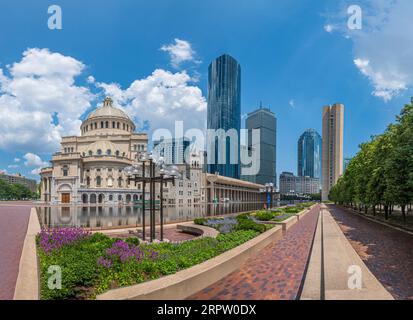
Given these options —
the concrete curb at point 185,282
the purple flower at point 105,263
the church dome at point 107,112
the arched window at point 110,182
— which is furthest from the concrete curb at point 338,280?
the church dome at point 107,112

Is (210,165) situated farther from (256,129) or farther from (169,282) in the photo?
(169,282)

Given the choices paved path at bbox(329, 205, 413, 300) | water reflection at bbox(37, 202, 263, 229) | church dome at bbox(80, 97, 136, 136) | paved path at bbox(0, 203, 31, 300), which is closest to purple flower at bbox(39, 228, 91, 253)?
paved path at bbox(0, 203, 31, 300)

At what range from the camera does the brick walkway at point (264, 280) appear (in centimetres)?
537

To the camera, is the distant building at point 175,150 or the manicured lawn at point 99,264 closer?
the manicured lawn at point 99,264

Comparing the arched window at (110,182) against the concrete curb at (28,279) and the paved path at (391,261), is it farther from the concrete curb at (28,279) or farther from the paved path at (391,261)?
the paved path at (391,261)

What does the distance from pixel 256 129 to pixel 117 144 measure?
90407 mm

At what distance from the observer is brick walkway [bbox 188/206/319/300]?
211 inches

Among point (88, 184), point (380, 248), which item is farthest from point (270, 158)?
point (380, 248)

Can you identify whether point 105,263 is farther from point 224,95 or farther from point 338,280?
point 224,95

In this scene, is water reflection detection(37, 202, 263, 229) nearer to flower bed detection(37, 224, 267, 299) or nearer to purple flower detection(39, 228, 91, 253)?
purple flower detection(39, 228, 91, 253)

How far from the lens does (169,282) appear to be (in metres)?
4.86

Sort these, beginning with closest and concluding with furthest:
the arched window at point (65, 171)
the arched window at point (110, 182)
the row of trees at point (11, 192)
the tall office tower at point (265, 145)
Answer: the arched window at point (65, 171)
the arched window at point (110, 182)
the row of trees at point (11, 192)
the tall office tower at point (265, 145)

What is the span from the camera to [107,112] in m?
76.9

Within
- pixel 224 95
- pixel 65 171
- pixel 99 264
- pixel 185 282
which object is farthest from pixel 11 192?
pixel 185 282
